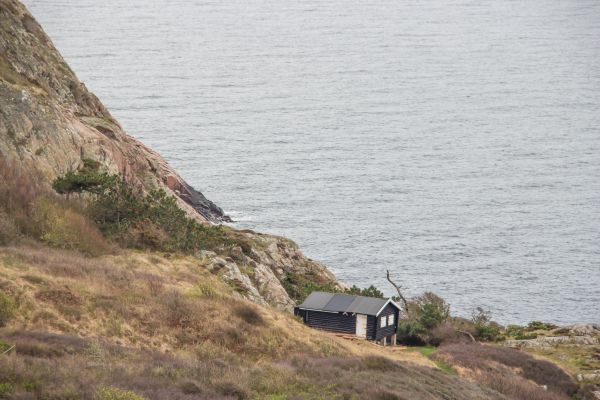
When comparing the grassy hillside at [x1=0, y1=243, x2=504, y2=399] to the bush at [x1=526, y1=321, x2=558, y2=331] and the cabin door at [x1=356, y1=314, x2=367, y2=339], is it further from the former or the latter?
the bush at [x1=526, y1=321, x2=558, y2=331]

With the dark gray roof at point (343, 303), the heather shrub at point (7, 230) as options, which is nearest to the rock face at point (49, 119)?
the heather shrub at point (7, 230)

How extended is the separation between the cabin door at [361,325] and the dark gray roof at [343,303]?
1.92 ft

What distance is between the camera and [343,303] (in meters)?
70.8

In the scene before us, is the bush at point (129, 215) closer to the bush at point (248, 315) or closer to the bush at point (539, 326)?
the bush at point (248, 315)

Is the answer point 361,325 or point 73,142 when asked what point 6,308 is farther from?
point 361,325

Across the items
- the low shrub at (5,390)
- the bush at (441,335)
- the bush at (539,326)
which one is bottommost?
the low shrub at (5,390)

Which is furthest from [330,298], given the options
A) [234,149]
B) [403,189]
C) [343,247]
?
[234,149]

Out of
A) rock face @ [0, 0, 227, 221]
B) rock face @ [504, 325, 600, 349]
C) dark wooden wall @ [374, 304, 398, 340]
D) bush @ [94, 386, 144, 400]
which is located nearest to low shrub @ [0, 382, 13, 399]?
bush @ [94, 386, 144, 400]

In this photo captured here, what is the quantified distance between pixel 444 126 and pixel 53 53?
111292 mm

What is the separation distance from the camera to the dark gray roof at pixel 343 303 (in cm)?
6919

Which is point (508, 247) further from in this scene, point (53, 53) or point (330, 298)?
point (53, 53)

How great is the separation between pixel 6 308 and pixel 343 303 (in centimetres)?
3308

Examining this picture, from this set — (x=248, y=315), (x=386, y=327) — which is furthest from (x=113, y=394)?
(x=386, y=327)

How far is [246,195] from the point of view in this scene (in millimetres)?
130000
